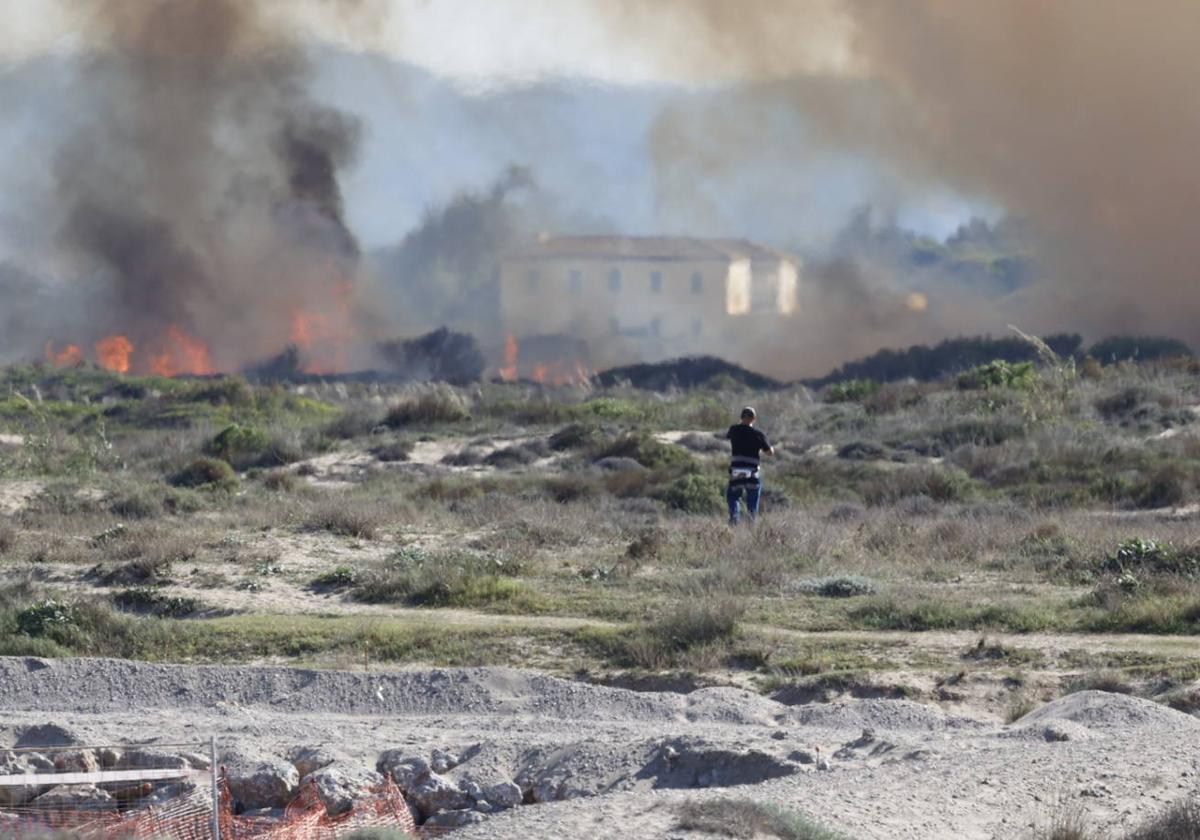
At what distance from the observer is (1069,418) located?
29.2 m

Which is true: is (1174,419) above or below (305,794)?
above

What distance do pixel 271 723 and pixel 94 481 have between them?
44.9 ft

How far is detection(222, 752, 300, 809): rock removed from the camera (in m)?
10.4

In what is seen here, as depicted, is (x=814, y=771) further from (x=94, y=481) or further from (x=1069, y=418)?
(x=1069, y=418)

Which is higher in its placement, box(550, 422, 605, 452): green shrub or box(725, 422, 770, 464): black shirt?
box(725, 422, 770, 464): black shirt

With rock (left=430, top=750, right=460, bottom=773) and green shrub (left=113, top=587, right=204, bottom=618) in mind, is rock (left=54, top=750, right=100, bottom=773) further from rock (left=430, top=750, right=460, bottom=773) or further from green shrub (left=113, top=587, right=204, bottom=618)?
green shrub (left=113, top=587, right=204, bottom=618)

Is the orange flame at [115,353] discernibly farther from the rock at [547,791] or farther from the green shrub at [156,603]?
the rock at [547,791]

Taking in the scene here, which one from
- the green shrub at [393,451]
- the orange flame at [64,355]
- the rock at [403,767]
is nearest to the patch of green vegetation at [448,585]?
the rock at [403,767]

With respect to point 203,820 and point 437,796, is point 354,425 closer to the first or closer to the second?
point 437,796

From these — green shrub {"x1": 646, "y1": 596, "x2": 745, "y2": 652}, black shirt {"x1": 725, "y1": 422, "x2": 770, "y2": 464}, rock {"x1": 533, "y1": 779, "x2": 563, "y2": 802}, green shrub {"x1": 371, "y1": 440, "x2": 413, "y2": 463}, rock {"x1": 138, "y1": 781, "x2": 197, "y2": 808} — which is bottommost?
rock {"x1": 138, "y1": 781, "x2": 197, "y2": 808}

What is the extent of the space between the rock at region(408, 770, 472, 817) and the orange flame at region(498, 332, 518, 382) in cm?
3588

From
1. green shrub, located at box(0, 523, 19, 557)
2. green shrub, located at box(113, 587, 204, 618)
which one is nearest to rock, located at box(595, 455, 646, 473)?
green shrub, located at box(0, 523, 19, 557)

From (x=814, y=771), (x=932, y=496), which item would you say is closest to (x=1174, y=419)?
(x=932, y=496)

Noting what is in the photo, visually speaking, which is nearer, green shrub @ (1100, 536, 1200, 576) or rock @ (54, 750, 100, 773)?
rock @ (54, 750, 100, 773)
